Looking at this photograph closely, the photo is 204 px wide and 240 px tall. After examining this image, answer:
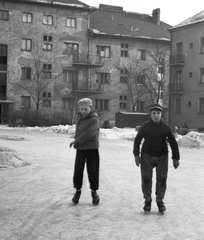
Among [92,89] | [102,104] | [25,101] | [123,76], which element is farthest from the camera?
[123,76]

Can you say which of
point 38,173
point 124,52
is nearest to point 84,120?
point 38,173

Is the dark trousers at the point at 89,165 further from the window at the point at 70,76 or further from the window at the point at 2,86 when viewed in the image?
the window at the point at 70,76

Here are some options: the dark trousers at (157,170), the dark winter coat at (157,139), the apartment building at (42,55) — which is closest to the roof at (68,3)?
the apartment building at (42,55)

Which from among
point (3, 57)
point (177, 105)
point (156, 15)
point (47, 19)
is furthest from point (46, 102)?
point (156, 15)

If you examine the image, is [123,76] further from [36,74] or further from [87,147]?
[87,147]

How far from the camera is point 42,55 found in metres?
50.0

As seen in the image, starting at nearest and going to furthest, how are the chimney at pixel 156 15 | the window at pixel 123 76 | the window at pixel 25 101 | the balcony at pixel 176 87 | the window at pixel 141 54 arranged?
the balcony at pixel 176 87 → the window at pixel 25 101 → the window at pixel 123 76 → the window at pixel 141 54 → the chimney at pixel 156 15

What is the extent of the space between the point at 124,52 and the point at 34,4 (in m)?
12.0

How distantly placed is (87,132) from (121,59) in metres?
47.6

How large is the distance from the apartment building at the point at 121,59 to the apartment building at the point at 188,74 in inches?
277

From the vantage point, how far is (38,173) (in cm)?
1136

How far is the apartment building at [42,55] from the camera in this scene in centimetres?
4909

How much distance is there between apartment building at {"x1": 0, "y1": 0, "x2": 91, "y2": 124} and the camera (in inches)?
1933

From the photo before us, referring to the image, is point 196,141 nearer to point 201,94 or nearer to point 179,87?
point 201,94
